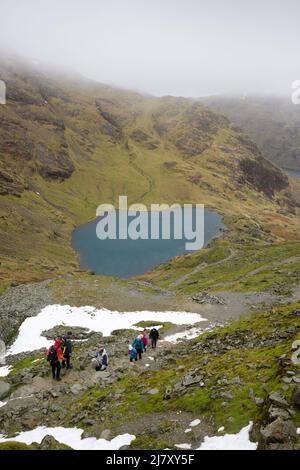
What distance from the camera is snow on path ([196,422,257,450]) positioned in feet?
57.0

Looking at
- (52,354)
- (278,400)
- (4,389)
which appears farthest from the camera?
(52,354)

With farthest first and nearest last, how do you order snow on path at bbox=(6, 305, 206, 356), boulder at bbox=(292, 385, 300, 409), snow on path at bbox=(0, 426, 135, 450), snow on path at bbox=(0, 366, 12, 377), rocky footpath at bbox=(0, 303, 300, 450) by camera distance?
snow on path at bbox=(6, 305, 206, 356) < snow on path at bbox=(0, 366, 12, 377) < snow on path at bbox=(0, 426, 135, 450) < rocky footpath at bbox=(0, 303, 300, 450) < boulder at bbox=(292, 385, 300, 409)

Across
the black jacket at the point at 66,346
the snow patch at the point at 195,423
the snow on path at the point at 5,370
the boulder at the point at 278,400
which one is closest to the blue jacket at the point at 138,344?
the black jacket at the point at 66,346

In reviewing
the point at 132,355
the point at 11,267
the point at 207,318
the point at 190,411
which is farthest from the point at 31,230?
the point at 190,411

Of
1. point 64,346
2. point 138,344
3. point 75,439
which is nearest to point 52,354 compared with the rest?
point 64,346

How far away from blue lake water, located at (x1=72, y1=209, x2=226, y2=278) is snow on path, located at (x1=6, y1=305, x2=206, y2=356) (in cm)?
9497

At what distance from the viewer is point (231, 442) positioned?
59.4 feet

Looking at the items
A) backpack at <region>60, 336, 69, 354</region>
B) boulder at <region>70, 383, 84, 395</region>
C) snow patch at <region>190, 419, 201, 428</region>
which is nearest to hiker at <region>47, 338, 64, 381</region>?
backpack at <region>60, 336, 69, 354</region>

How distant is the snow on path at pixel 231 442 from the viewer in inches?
684

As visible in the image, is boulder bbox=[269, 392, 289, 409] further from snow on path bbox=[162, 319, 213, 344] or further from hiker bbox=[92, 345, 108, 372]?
snow on path bbox=[162, 319, 213, 344]

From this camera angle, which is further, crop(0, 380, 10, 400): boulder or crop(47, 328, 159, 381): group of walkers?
crop(47, 328, 159, 381): group of walkers

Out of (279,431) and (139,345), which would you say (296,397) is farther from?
(139,345)

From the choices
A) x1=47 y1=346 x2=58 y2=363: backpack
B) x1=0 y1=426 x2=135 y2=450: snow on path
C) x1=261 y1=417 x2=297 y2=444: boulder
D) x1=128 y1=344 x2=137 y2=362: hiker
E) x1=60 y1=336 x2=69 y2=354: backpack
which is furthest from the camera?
x1=128 y1=344 x2=137 y2=362: hiker

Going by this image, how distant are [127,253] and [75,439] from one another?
153 meters
